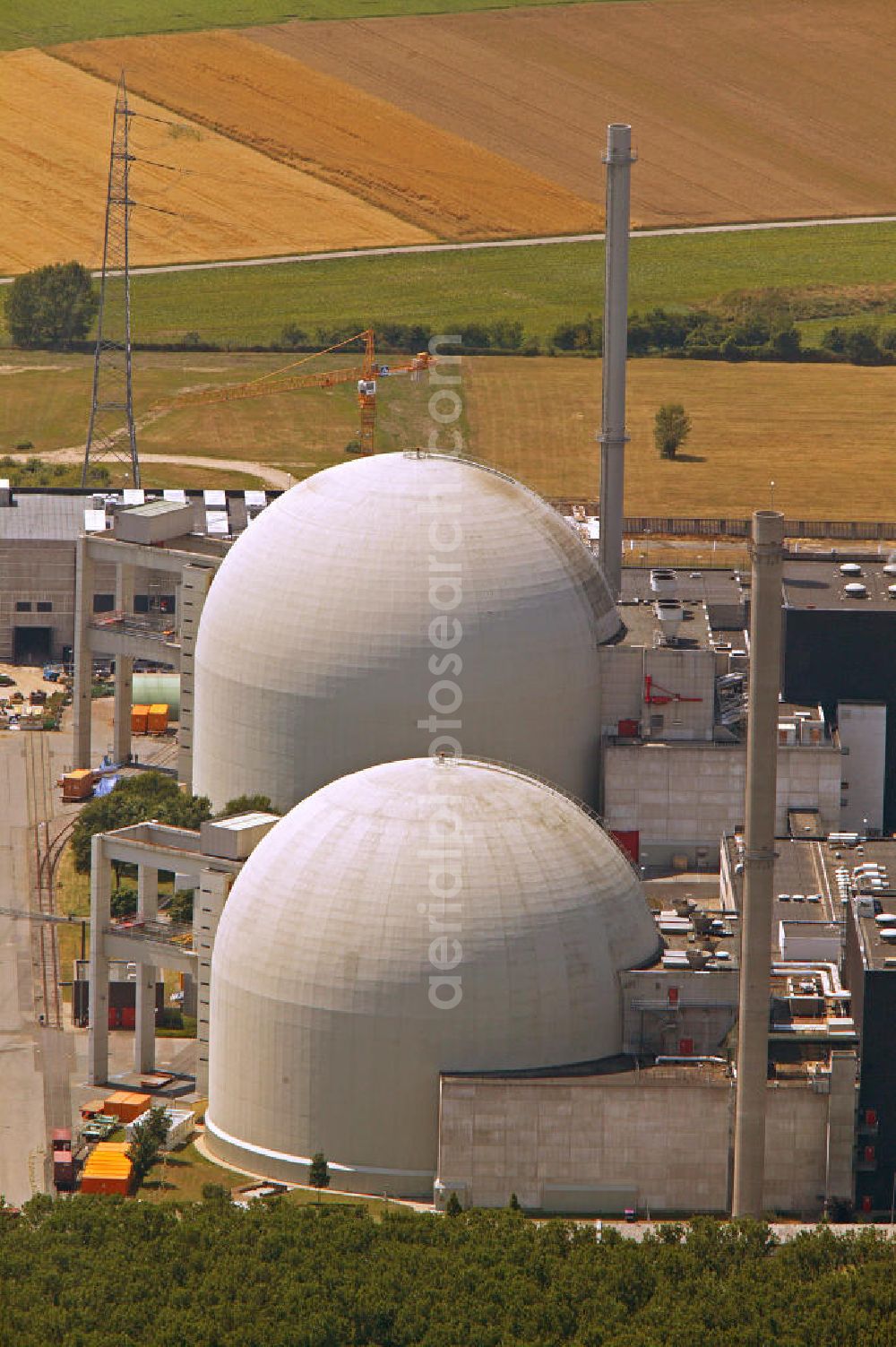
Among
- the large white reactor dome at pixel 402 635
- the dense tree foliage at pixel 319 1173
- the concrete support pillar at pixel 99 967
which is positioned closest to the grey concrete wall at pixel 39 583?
the large white reactor dome at pixel 402 635

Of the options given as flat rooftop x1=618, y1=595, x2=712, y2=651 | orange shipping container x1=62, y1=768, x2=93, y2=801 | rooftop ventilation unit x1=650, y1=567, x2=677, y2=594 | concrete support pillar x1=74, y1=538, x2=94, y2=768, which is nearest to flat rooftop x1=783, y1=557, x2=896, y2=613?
flat rooftop x1=618, y1=595, x2=712, y2=651

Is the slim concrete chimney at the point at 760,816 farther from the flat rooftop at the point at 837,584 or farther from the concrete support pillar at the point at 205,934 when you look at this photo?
the flat rooftop at the point at 837,584

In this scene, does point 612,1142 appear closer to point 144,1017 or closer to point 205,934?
point 205,934

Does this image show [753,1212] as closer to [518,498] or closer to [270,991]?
[270,991]

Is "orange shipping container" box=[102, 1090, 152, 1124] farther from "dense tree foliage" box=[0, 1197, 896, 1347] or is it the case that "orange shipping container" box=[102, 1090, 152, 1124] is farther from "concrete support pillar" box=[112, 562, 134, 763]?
"concrete support pillar" box=[112, 562, 134, 763]

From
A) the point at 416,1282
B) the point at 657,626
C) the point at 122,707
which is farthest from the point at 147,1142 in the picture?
the point at 122,707

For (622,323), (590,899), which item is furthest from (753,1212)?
(622,323)
